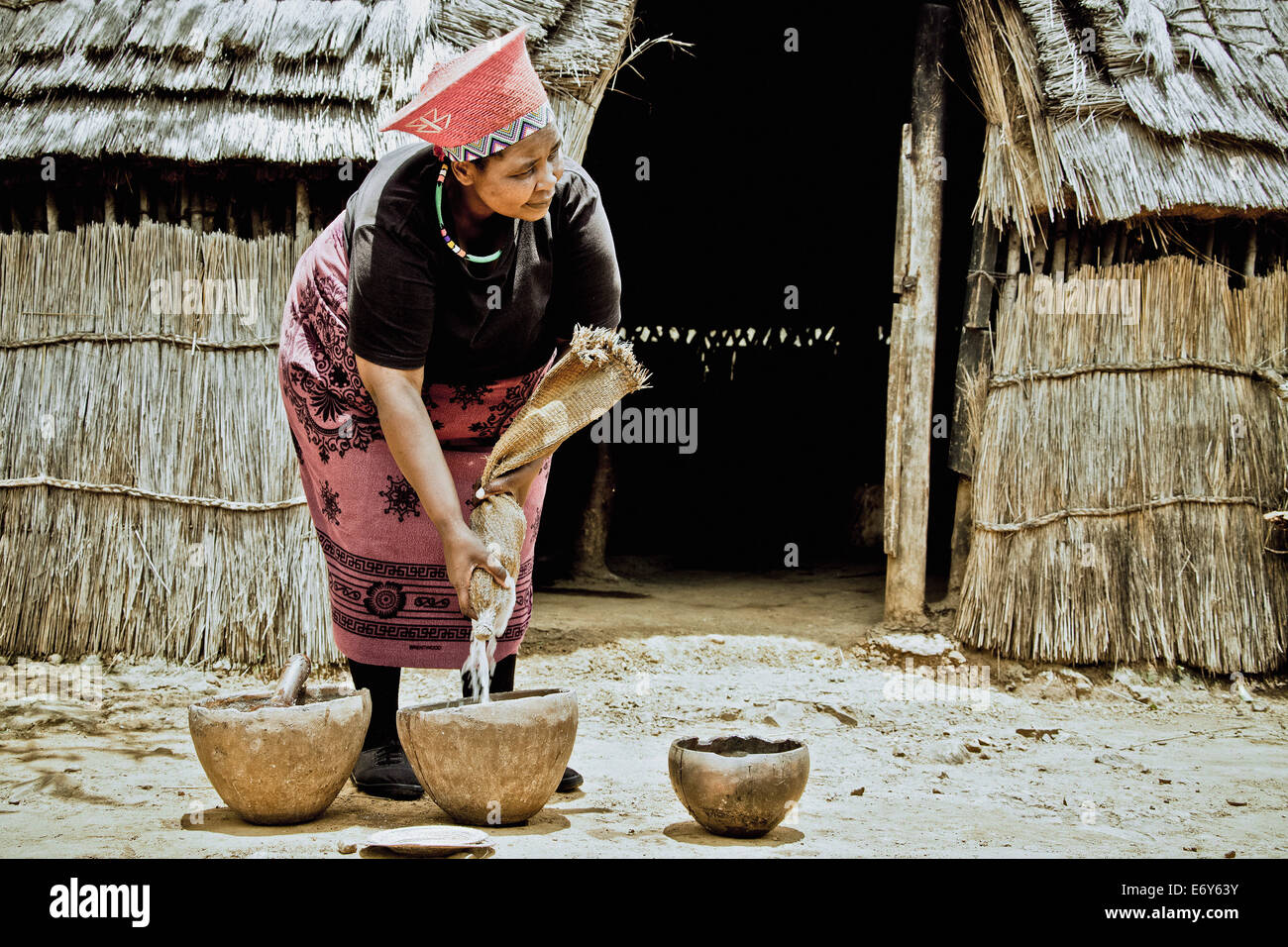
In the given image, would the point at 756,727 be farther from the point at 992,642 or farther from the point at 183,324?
the point at 183,324

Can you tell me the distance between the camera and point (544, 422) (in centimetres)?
266

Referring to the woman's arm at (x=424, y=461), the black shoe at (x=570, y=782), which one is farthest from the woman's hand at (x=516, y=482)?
the black shoe at (x=570, y=782)

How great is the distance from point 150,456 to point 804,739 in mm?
2893

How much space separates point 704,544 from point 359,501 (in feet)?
19.4

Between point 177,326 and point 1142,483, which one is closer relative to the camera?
point 177,326

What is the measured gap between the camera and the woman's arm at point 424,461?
2461 mm

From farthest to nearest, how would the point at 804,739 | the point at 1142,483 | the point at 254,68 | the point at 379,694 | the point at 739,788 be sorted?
the point at 1142,483, the point at 254,68, the point at 804,739, the point at 379,694, the point at 739,788

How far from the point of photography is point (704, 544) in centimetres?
862

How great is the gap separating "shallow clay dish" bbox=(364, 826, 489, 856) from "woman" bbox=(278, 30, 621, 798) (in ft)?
1.51

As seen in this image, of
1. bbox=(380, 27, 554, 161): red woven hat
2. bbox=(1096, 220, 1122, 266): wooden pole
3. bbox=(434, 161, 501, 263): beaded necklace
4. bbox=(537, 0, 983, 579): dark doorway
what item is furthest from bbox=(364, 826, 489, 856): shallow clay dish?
bbox=(537, 0, 983, 579): dark doorway

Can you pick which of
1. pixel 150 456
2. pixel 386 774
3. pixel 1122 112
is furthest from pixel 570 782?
pixel 1122 112

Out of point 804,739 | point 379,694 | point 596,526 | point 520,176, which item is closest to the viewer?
point 520,176

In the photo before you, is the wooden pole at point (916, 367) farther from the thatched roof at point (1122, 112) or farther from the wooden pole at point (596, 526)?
the wooden pole at point (596, 526)

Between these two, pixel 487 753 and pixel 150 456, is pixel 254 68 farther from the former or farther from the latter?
pixel 487 753
